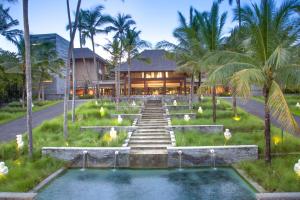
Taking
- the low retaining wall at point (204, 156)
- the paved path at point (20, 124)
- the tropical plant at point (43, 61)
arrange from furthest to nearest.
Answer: the tropical plant at point (43, 61) < the paved path at point (20, 124) < the low retaining wall at point (204, 156)

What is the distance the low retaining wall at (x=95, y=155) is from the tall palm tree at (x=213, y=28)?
765 centimetres

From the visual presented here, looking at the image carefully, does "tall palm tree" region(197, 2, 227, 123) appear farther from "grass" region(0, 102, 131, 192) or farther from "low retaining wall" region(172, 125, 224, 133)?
"grass" region(0, 102, 131, 192)

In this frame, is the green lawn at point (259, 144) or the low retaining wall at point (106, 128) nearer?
the green lawn at point (259, 144)

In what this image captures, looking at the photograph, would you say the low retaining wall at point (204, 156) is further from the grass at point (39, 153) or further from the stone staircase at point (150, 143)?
the grass at point (39, 153)

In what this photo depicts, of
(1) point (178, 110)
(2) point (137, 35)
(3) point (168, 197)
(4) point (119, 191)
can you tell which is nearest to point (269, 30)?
(3) point (168, 197)

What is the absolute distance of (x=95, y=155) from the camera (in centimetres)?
1411

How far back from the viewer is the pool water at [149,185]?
1024 centimetres

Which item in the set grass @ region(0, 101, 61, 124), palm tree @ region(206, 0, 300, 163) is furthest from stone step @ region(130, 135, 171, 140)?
grass @ region(0, 101, 61, 124)

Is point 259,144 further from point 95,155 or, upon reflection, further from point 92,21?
point 92,21

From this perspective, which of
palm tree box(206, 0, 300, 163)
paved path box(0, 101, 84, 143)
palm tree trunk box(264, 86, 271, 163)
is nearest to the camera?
palm tree box(206, 0, 300, 163)

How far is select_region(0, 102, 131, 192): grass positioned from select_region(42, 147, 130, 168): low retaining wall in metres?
0.41

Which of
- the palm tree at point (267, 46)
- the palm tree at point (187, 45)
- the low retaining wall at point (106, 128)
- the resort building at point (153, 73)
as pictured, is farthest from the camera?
the resort building at point (153, 73)

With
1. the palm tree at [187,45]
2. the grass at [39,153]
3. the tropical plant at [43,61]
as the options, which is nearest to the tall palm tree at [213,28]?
the palm tree at [187,45]

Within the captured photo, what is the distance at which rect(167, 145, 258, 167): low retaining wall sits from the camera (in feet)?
45.4
